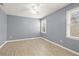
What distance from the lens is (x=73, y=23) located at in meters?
3.46

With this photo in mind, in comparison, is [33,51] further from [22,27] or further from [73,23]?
[22,27]

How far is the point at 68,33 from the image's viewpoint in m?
3.64

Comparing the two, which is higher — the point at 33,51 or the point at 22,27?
the point at 22,27

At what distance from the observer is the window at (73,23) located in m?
3.33

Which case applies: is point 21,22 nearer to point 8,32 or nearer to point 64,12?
point 8,32

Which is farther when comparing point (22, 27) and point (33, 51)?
point (22, 27)

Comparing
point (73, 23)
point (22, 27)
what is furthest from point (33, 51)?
point (22, 27)

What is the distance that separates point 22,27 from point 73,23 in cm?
429

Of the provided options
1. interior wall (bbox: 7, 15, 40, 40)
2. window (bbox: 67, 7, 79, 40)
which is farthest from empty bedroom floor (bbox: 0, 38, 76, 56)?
interior wall (bbox: 7, 15, 40, 40)

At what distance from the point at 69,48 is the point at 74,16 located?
1362 millimetres

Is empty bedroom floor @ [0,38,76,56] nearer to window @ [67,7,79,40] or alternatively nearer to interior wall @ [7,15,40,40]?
window @ [67,7,79,40]

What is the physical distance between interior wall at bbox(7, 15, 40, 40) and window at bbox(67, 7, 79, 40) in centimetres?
406

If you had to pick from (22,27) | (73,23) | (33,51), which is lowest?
(33,51)

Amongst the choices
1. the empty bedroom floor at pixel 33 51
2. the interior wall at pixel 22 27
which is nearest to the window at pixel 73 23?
the empty bedroom floor at pixel 33 51
